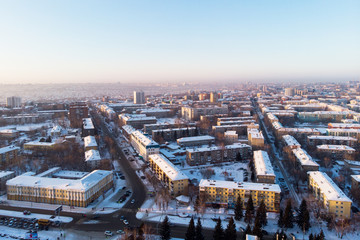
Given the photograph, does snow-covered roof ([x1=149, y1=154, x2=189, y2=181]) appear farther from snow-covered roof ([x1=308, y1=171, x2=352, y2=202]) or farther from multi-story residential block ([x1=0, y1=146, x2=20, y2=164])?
multi-story residential block ([x1=0, y1=146, x2=20, y2=164])

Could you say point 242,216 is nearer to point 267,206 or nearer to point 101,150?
point 267,206

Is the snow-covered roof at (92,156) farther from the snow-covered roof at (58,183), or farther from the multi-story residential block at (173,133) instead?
the multi-story residential block at (173,133)

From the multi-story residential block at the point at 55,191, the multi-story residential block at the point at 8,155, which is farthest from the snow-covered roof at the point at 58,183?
the multi-story residential block at the point at 8,155

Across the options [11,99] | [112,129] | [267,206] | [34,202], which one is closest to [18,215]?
[34,202]

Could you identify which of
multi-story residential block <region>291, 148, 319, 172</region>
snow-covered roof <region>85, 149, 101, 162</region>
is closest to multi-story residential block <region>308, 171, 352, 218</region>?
multi-story residential block <region>291, 148, 319, 172</region>

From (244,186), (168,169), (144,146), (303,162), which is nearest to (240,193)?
(244,186)

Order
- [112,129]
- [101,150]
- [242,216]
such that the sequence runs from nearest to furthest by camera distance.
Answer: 1. [242,216]
2. [101,150]
3. [112,129]
